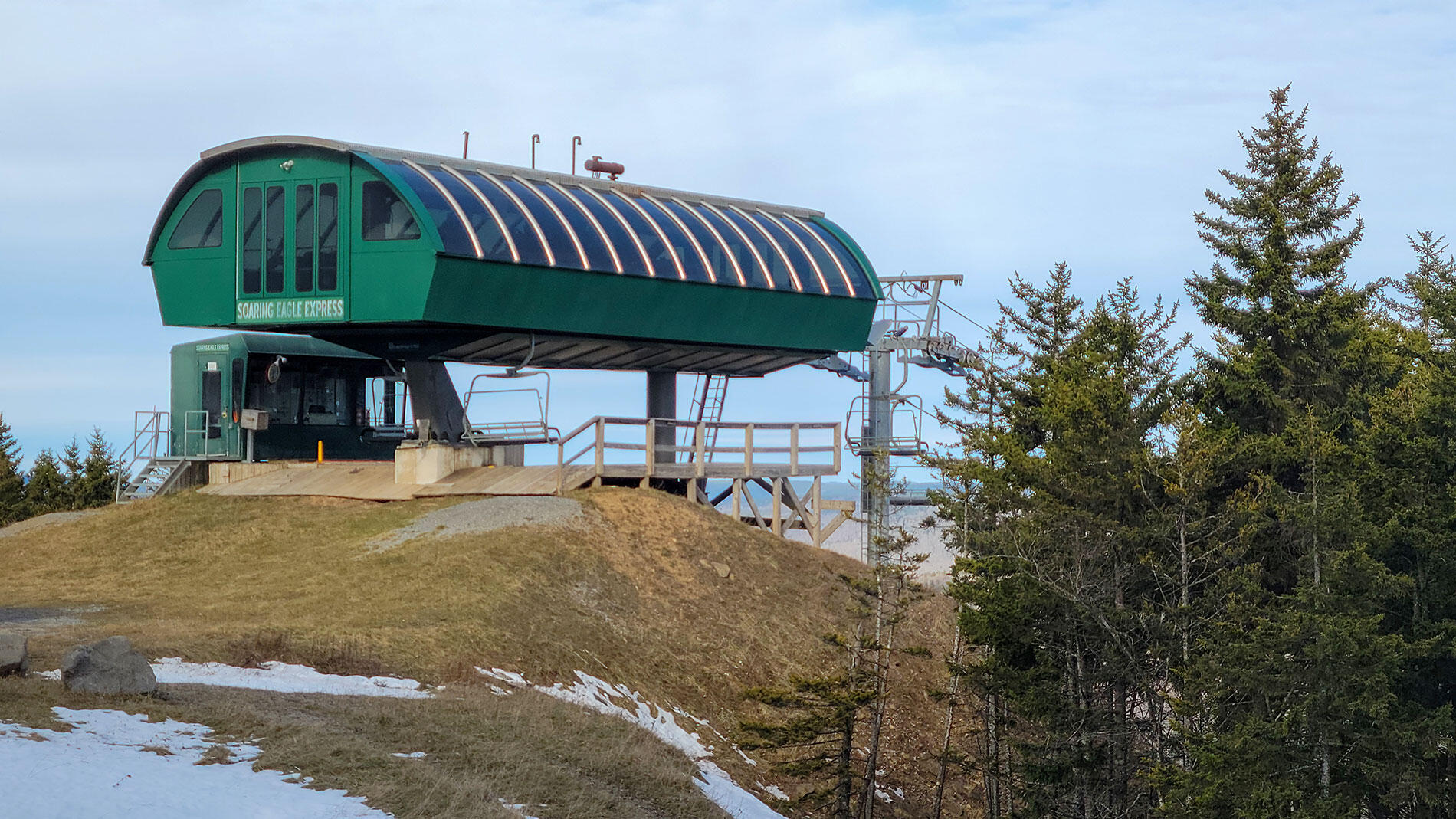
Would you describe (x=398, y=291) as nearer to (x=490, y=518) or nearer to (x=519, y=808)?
(x=490, y=518)

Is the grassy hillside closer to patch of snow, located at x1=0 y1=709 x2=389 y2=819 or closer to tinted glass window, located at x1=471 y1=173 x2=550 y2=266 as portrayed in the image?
patch of snow, located at x1=0 y1=709 x2=389 y2=819

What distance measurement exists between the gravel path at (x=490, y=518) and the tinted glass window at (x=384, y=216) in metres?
5.56

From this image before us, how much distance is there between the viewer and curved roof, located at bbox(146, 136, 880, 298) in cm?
2995

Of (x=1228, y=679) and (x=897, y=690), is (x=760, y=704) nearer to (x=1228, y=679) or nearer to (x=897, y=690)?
(x=897, y=690)

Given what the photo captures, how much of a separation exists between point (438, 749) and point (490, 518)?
12.4 metres

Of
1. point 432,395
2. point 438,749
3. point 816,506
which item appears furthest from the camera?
point 816,506

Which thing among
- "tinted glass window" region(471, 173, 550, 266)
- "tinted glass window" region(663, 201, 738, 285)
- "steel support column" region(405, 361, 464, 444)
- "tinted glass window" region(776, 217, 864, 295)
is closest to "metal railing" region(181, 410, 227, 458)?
"steel support column" region(405, 361, 464, 444)

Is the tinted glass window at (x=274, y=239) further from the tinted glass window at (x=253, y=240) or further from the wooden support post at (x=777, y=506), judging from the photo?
the wooden support post at (x=777, y=506)

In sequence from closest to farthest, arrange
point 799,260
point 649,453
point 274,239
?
point 649,453
point 274,239
point 799,260

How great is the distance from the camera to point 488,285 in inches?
1174

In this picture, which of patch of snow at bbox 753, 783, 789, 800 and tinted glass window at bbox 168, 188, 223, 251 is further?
tinted glass window at bbox 168, 188, 223, 251

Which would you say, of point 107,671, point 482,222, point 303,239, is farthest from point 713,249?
point 107,671

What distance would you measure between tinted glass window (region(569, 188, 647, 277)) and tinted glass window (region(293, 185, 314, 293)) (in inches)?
229

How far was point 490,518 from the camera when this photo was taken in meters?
27.7
